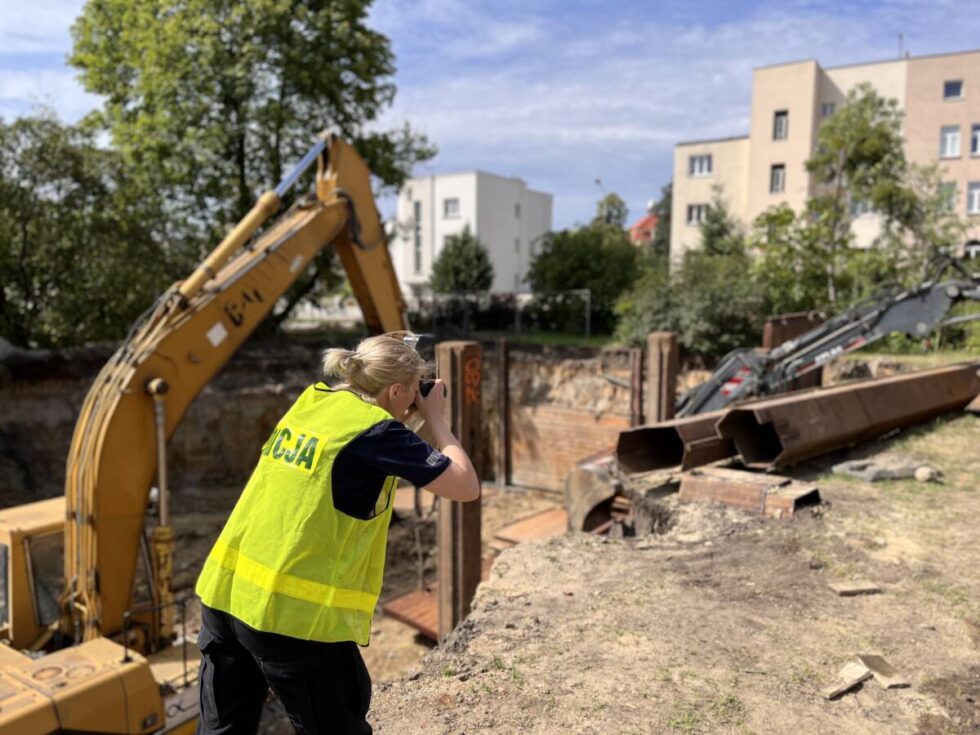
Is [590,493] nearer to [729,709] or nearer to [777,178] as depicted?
[729,709]

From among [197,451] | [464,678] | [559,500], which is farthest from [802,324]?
[197,451]

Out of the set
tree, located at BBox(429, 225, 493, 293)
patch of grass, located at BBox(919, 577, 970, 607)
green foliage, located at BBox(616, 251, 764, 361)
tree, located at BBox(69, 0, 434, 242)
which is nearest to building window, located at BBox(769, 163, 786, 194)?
tree, located at BBox(429, 225, 493, 293)

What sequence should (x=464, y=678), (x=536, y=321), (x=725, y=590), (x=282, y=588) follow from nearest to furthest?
1. (x=282, y=588)
2. (x=464, y=678)
3. (x=725, y=590)
4. (x=536, y=321)

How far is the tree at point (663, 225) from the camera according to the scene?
142ft

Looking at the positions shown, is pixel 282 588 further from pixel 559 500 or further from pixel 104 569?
pixel 559 500

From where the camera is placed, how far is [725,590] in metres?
4.54

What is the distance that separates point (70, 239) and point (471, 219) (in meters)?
29.3

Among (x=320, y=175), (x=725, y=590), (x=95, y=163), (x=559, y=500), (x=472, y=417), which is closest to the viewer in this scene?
(x=725, y=590)

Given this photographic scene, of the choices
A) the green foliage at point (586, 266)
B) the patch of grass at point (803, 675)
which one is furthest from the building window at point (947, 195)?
the patch of grass at point (803, 675)

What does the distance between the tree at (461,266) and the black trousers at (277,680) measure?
31.6m

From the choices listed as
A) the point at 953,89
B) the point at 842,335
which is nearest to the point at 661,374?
the point at 842,335

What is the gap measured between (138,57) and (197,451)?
9721mm

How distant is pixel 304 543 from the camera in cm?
207

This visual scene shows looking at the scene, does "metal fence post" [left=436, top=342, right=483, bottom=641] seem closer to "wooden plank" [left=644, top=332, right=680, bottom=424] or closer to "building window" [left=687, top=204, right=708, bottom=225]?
"wooden plank" [left=644, top=332, right=680, bottom=424]
